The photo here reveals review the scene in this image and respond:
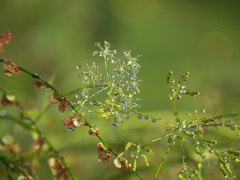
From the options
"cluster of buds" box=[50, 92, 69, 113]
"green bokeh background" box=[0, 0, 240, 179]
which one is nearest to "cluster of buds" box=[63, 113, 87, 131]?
"cluster of buds" box=[50, 92, 69, 113]

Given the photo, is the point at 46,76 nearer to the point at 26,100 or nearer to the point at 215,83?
the point at 26,100

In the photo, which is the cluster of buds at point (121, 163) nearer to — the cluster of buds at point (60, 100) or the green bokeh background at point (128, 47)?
the cluster of buds at point (60, 100)

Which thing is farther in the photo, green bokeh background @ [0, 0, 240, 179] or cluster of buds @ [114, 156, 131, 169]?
green bokeh background @ [0, 0, 240, 179]

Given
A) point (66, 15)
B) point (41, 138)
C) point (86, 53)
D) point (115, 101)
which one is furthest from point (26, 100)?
point (66, 15)

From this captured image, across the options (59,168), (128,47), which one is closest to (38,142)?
(59,168)

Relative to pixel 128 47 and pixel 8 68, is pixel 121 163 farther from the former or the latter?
pixel 128 47

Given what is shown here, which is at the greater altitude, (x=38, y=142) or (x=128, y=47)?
(x=128, y=47)

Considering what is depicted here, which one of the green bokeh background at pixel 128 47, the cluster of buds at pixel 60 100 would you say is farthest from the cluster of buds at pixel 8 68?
the green bokeh background at pixel 128 47

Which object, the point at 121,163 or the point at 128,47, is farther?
the point at 128,47

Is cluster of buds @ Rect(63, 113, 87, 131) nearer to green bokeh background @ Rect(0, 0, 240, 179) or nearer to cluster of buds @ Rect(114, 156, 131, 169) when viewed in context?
cluster of buds @ Rect(114, 156, 131, 169)
